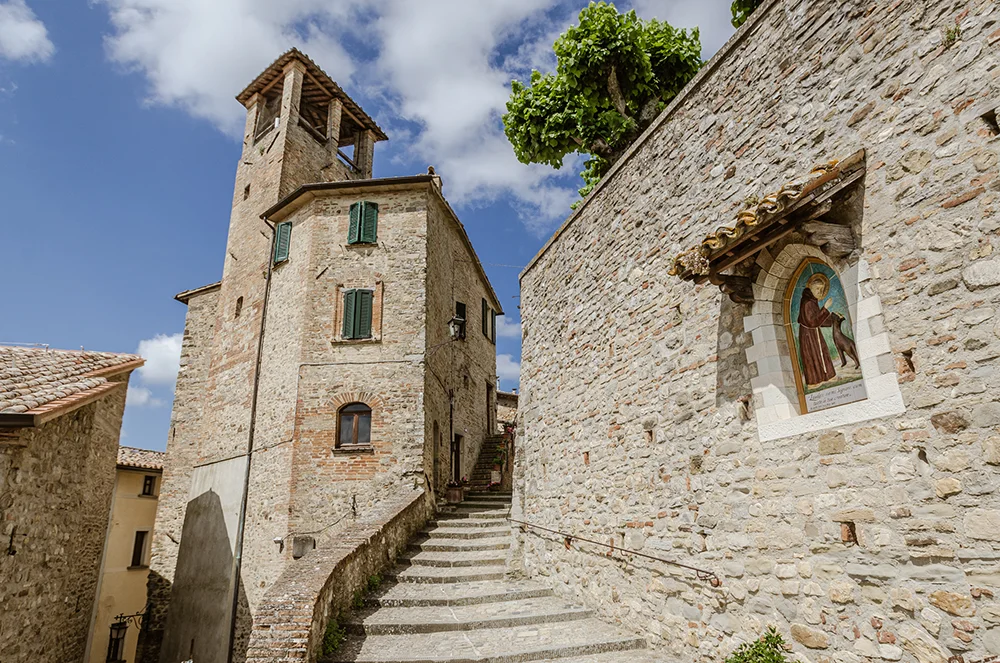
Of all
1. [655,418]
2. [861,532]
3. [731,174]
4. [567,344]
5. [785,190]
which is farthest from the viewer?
[567,344]

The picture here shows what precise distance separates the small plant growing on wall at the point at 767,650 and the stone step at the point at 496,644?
5.74ft

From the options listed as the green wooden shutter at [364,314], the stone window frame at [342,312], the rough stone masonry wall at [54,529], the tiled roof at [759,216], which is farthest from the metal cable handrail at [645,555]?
the rough stone masonry wall at [54,529]

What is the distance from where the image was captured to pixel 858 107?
4824mm

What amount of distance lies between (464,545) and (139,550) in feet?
50.2

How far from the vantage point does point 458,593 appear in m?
8.95

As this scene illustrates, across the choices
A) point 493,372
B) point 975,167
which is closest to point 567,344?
point 975,167

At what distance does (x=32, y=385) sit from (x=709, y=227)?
913 centimetres

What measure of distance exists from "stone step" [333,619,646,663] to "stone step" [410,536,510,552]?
3.43 meters

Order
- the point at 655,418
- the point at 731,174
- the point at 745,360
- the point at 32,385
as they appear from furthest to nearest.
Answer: the point at 32,385 → the point at 655,418 → the point at 731,174 → the point at 745,360

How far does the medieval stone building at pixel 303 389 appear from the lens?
13086mm

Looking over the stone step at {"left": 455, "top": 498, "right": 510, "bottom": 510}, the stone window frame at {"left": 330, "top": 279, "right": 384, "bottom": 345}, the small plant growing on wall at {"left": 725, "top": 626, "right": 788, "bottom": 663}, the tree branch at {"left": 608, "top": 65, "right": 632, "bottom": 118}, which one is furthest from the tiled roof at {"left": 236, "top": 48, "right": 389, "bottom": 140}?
the small plant growing on wall at {"left": 725, "top": 626, "right": 788, "bottom": 663}

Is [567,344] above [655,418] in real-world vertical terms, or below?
above

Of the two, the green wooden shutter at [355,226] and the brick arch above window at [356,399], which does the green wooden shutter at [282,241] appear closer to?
the green wooden shutter at [355,226]

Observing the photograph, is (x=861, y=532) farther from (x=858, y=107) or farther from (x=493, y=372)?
(x=493, y=372)
